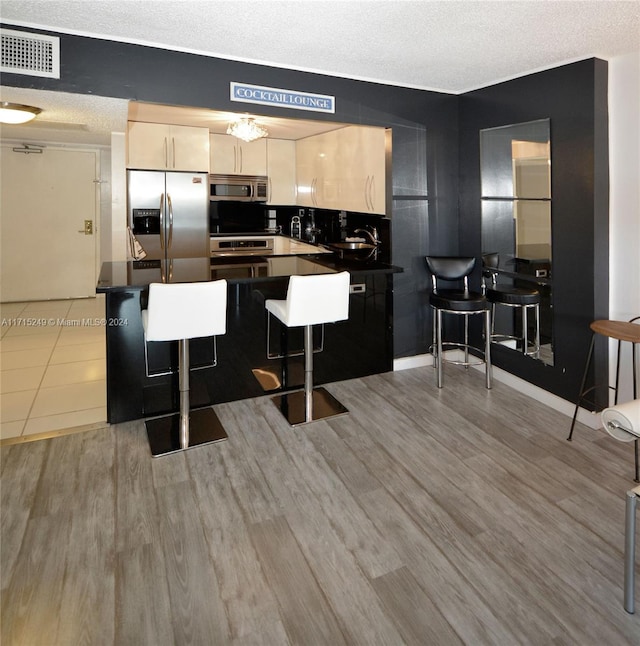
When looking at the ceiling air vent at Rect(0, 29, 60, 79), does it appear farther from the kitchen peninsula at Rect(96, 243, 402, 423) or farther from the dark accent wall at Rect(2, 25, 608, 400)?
the kitchen peninsula at Rect(96, 243, 402, 423)

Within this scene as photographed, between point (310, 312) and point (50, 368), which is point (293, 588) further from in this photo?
point (50, 368)

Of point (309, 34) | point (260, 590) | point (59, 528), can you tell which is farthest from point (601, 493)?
point (309, 34)

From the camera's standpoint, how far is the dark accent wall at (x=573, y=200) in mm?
3006

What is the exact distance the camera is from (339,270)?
3.40 m

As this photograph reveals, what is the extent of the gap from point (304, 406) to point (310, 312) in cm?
73

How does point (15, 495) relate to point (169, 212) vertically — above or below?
below

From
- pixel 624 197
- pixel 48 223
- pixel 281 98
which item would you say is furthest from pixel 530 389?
pixel 48 223

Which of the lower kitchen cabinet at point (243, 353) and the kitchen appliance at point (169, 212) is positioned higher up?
the kitchen appliance at point (169, 212)

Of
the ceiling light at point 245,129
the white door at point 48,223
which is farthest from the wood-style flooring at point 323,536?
the white door at point 48,223

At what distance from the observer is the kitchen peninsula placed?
310cm

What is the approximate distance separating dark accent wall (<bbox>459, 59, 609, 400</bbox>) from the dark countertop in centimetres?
119

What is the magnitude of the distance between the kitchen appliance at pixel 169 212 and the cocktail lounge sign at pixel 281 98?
2.30 m

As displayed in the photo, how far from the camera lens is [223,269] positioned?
11.2ft

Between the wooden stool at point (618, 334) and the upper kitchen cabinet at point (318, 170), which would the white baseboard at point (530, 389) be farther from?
the upper kitchen cabinet at point (318, 170)
